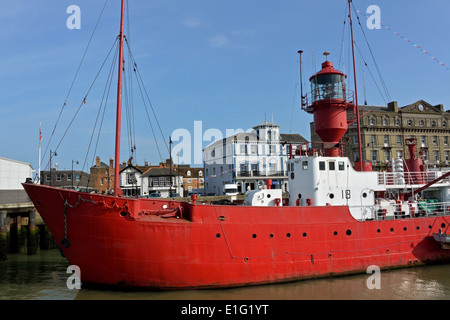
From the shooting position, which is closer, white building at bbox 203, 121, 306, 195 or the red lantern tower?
the red lantern tower

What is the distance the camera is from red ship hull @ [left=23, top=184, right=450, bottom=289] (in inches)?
430

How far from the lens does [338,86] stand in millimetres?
15898

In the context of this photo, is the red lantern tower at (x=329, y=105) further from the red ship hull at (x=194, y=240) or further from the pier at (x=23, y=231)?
the pier at (x=23, y=231)

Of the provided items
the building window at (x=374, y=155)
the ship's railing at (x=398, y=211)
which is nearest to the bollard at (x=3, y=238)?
the ship's railing at (x=398, y=211)

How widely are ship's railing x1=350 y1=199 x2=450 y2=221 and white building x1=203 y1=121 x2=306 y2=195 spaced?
23585 mm

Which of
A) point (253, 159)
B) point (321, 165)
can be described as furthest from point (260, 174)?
point (321, 165)

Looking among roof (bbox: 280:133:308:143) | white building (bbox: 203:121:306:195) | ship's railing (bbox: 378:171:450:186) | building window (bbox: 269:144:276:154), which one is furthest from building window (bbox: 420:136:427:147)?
ship's railing (bbox: 378:171:450:186)

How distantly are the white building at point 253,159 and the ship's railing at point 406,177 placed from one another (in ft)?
74.6

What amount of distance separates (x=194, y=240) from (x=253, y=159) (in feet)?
97.7

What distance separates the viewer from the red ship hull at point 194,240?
10.9 m

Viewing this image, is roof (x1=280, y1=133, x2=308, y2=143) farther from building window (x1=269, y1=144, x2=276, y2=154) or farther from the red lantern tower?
the red lantern tower
